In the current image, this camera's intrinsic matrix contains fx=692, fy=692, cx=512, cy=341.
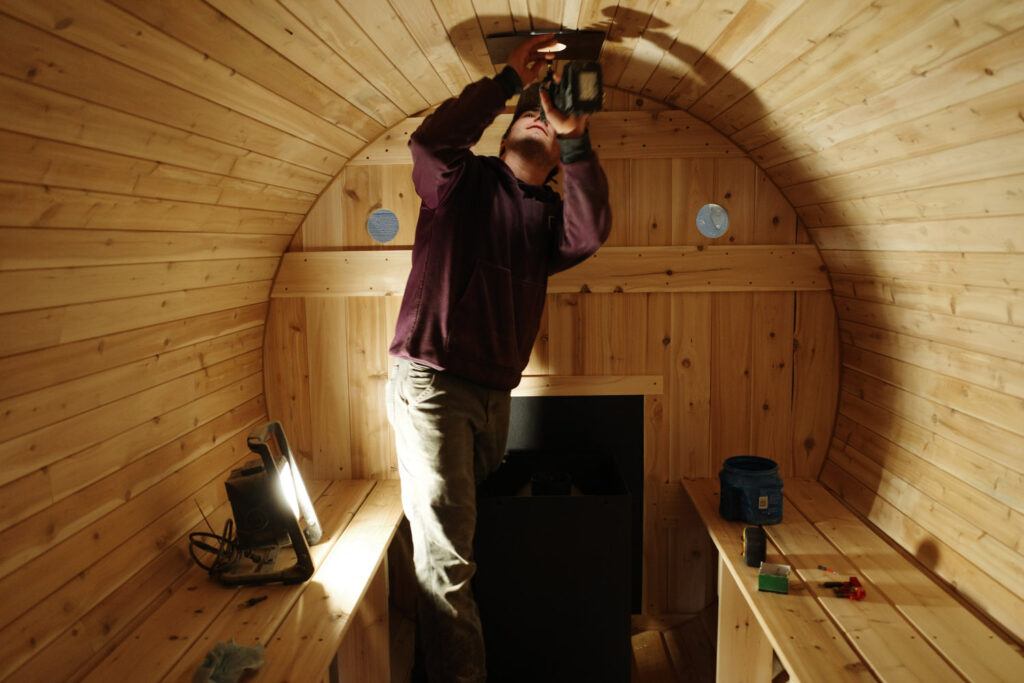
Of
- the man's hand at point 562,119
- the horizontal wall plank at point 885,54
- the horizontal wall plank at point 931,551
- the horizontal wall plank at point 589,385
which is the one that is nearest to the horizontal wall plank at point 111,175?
the man's hand at point 562,119

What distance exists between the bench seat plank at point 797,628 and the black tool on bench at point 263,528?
1.28 meters

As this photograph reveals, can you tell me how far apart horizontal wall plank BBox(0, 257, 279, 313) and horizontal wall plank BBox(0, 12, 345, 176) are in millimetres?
407

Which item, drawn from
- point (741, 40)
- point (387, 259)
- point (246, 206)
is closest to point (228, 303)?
point (246, 206)

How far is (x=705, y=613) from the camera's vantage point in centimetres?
295

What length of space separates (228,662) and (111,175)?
1136mm

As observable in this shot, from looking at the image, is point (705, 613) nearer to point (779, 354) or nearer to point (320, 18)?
point (779, 354)

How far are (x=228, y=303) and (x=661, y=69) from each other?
1.70 metres

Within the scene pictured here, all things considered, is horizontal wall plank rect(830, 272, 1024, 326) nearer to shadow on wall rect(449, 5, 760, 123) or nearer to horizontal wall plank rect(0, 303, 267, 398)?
shadow on wall rect(449, 5, 760, 123)

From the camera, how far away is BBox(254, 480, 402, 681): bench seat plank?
163 cm

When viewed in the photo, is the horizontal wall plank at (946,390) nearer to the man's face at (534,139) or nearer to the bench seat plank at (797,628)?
the bench seat plank at (797,628)

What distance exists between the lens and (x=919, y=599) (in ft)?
6.37

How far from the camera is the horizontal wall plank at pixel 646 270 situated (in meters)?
2.76

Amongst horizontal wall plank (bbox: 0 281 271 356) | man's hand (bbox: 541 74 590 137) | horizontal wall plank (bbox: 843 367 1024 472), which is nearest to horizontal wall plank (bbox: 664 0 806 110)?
man's hand (bbox: 541 74 590 137)

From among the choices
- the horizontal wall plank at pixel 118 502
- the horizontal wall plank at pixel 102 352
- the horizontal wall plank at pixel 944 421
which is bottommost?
the horizontal wall plank at pixel 118 502
